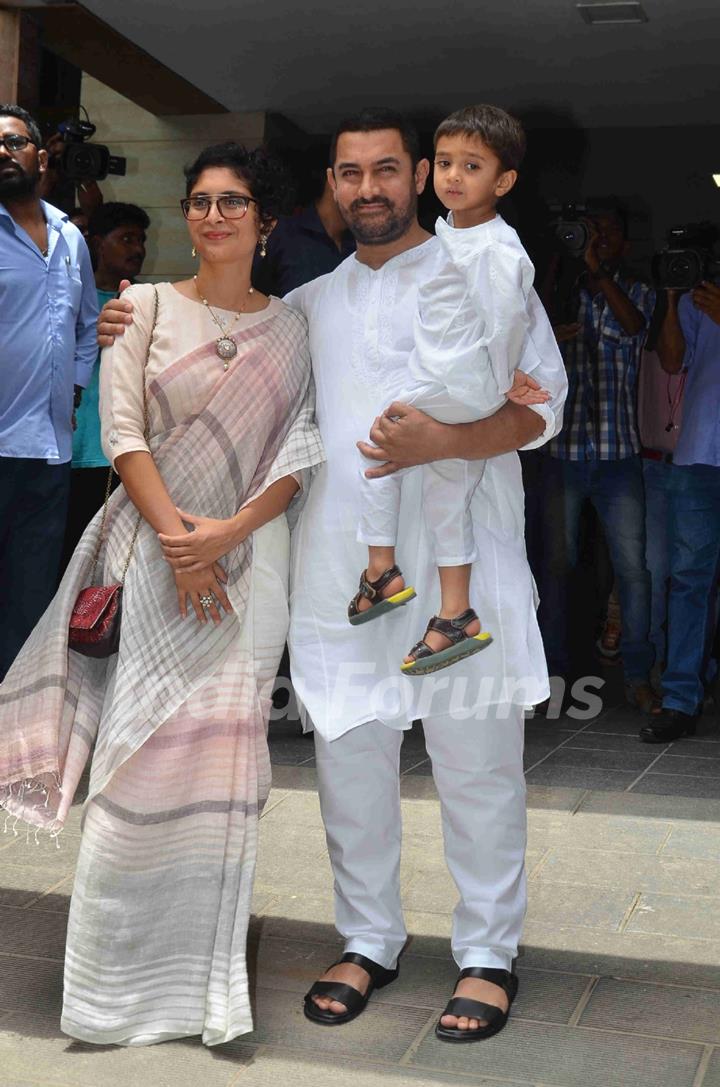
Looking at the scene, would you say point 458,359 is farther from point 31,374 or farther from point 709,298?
point 709,298

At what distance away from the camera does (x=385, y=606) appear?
3.04 m

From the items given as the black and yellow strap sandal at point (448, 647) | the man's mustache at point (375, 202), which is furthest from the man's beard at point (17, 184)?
the black and yellow strap sandal at point (448, 647)

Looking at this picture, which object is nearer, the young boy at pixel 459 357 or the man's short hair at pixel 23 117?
the young boy at pixel 459 357

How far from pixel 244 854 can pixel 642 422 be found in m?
4.06

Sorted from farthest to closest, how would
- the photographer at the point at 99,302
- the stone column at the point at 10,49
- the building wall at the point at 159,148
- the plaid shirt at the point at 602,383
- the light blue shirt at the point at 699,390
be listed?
the building wall at the point at 159,148 < the plaid shirt at the point at 602,383 < the light blue shirt at the point at 699,390 < the photographer at the point at 99,302 < the stone column at the point at 10,49

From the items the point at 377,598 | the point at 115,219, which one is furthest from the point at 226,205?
the point at 115,219

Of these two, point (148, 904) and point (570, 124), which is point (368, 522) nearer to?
point (148, 904)

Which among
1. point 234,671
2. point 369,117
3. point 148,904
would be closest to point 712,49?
point 369,117

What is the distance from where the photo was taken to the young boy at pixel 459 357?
295 cm

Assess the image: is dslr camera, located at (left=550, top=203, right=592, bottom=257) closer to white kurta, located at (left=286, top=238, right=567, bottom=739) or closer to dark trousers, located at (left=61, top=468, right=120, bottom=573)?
dark trousers, located at (left=61, top=468, right=120, bottom=573)

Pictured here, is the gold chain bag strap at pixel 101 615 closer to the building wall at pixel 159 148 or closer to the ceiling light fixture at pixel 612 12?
the ceiling light fixture at pixel 612 12

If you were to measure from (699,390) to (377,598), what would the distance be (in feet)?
11.7

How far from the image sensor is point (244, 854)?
3113 millimetres

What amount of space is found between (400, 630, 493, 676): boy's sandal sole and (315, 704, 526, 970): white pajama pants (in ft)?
0.61
